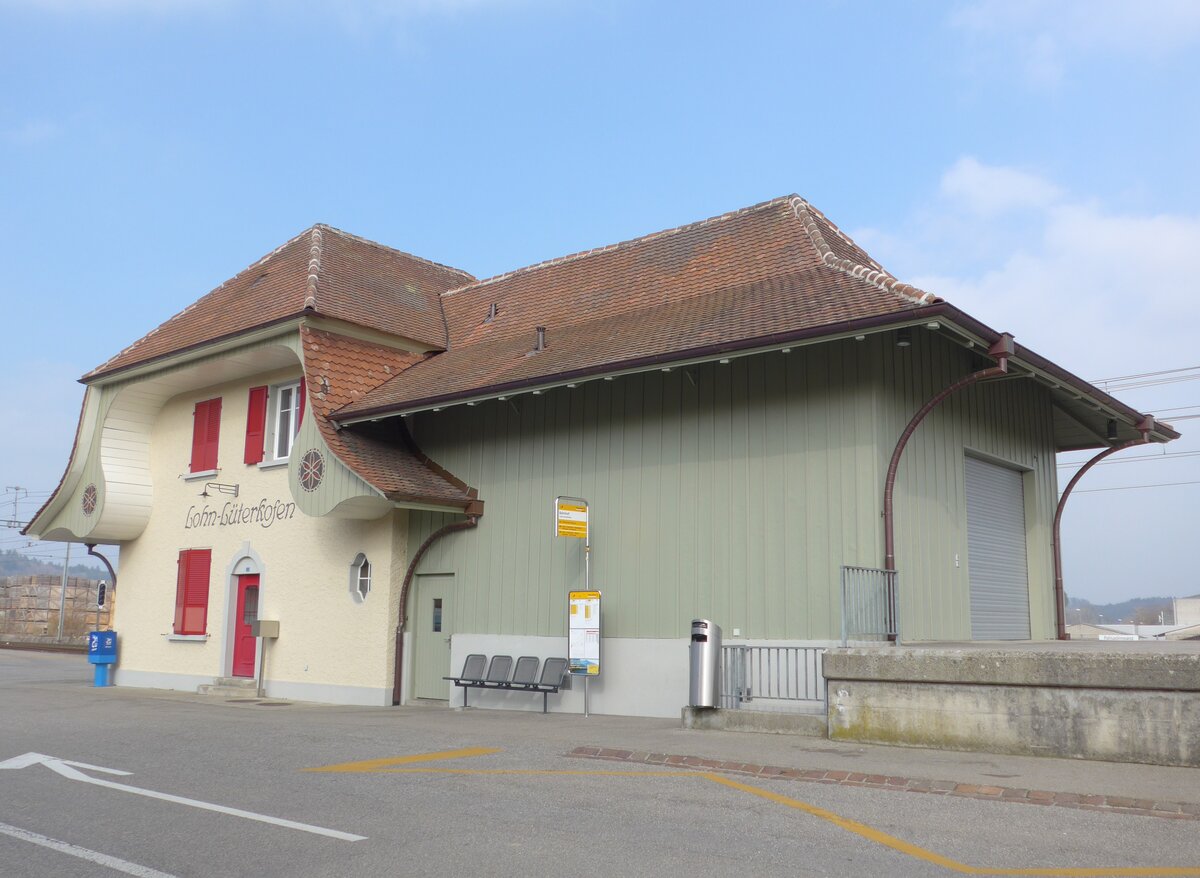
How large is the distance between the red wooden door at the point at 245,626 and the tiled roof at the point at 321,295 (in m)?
4.29

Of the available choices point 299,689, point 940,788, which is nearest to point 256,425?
point 299,689

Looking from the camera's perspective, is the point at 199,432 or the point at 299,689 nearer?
the point at 299,689

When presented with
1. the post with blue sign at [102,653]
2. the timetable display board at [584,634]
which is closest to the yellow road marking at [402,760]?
the timetable display board at [584,634]

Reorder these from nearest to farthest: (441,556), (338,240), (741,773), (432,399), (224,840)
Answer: (224,840) → (741,773) → (432,399) → (441,556) → (338,240)

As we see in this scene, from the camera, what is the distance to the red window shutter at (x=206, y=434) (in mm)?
20344

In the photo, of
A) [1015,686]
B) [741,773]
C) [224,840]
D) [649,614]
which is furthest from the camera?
[649,614]

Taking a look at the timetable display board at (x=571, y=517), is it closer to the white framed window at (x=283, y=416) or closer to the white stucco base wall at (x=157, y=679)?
the white framed window at (x=283, y=416)

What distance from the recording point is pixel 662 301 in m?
15.9

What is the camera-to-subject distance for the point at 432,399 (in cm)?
1519

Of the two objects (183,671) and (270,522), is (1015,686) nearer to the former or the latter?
(270,522)

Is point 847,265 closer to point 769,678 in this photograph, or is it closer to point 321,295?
point 769,678

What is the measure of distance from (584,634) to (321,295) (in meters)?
7.64

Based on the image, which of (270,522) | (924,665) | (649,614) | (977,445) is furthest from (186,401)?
(924,665)

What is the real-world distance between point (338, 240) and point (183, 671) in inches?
344
